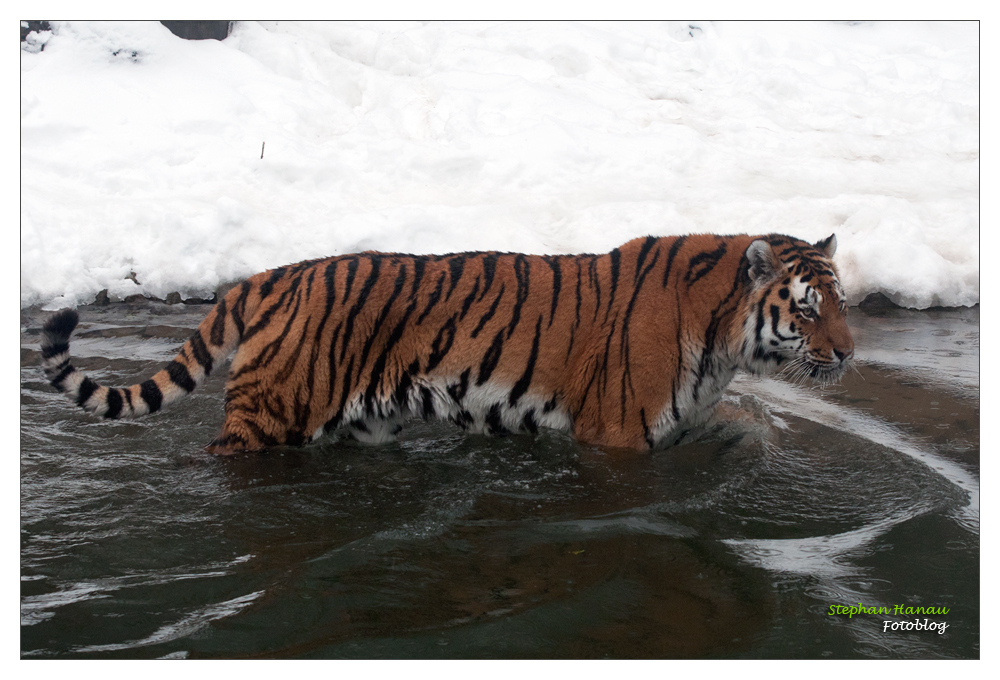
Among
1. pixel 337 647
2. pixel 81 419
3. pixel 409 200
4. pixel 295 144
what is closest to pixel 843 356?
pixel 337 647

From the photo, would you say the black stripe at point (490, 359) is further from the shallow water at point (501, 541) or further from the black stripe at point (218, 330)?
the black stripe at point (218, 330)

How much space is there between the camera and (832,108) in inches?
435

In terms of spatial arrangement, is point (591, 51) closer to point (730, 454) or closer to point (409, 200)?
point (409, 200)

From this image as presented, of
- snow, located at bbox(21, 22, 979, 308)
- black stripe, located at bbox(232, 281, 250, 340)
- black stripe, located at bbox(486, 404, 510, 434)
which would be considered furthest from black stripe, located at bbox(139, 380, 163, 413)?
snow, located at bbox(21, 22, 979, 308)

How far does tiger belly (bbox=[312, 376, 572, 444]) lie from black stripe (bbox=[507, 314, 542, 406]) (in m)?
0.02

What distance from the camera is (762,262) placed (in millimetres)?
3861

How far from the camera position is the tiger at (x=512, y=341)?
3.79 meters

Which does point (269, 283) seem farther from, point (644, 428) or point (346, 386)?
point (644, 428)

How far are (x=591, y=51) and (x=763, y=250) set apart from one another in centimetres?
911

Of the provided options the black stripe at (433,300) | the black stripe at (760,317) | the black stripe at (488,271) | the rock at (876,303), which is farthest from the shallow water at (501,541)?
the rock at (876,303)

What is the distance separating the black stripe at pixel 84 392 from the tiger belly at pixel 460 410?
1.05m

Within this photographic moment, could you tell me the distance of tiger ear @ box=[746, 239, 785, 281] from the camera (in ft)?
12.6

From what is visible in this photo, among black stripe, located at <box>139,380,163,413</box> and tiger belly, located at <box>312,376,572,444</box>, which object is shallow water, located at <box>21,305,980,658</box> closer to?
tiger belly, located at <box>312,376,572,444</box>

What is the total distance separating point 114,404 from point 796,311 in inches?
133
